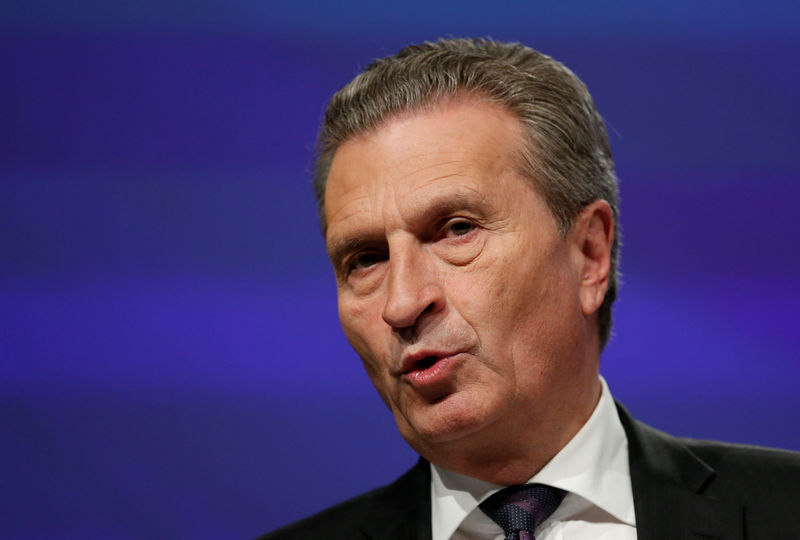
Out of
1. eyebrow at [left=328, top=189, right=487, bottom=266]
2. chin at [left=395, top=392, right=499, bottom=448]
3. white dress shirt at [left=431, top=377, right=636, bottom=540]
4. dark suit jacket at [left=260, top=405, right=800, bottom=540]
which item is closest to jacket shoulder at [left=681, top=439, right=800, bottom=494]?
dark suit jacket at [left=260, top=405, right=800, bottom=540]

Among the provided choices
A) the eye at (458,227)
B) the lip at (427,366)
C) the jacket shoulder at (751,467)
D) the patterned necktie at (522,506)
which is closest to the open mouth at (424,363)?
the lip at (427,366)

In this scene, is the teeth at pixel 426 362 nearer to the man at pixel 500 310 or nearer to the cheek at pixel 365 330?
the man at pixel 500 310

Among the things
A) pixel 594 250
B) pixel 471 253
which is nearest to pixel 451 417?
pixel 471 253

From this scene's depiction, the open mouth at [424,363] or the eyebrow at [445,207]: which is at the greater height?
the eyebrow at [445,207]

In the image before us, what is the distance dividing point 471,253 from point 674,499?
75 cm

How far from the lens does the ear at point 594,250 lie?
227cm

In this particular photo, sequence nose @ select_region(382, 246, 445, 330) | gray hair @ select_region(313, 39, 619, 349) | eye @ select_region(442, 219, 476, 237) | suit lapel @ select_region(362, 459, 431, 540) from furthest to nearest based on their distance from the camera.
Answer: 1. suit lapel @ select_region(362, 459, 431, 540)
2. gray hair @ select_region(313, 39, 619, 349)
3. eye @ select_region(442, 219, 476, 237)
4. nose @ select_region(382, 246, 445, 330)

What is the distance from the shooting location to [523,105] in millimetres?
2289

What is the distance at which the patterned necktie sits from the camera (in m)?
2.18

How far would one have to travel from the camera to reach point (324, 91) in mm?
2998

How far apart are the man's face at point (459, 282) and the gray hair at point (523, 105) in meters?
0.04

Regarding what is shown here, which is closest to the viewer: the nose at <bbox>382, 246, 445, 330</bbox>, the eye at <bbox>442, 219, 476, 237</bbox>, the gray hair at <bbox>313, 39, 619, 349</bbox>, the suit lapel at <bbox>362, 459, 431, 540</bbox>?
the nose at <bbox>382, 246, 445, 330</bbox>

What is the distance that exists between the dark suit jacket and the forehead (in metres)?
0.74

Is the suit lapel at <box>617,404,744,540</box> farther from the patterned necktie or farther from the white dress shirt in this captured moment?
the patterned necktie
